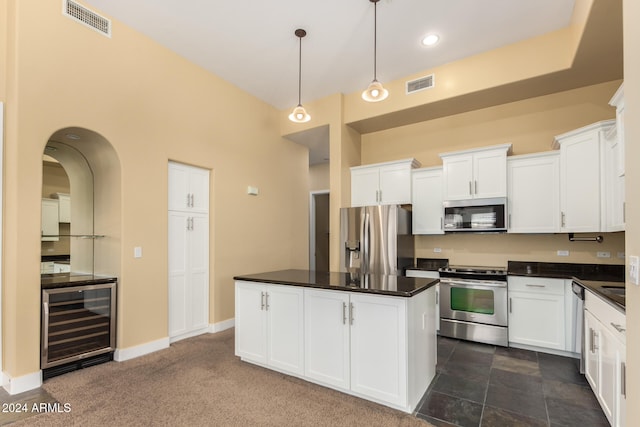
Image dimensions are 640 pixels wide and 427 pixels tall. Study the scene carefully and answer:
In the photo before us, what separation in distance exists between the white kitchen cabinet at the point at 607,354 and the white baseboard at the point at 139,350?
159 inches

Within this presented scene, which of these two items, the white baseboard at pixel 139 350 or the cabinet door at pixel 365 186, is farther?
the cabinet door at pixel 365 186

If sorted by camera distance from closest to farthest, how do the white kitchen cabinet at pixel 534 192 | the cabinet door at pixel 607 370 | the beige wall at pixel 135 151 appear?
the cabinet door at pixel 607 370
the beige wall at pixel 135 151
the white kitchen cabinet at pixel 534 192

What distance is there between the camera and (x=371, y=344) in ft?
7.98

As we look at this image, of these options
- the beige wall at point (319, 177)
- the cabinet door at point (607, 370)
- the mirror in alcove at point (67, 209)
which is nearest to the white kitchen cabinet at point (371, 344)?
the cabinet door at point (607, 370)

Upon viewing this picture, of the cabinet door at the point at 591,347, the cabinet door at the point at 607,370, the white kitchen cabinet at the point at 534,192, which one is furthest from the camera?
the white kitchen cabinet at the point at 534,192

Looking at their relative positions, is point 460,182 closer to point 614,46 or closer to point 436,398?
point 614,46

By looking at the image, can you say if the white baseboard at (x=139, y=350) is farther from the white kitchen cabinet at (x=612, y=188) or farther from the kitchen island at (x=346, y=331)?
the white kitchen cabinet at (x=612, y=188)

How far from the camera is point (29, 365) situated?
2.67m

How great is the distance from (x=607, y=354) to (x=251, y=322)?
283cm

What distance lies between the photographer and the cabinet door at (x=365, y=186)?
4926 millimetres

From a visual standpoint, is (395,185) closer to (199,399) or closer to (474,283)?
(474,283)

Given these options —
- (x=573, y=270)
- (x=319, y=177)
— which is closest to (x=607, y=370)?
(x=573, y=270)

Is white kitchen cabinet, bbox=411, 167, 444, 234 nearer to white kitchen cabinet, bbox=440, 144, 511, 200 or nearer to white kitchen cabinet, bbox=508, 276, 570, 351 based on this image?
white kitchen cabinet, bbox=440, 144, 511, 200

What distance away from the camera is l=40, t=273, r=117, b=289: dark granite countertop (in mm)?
2871
